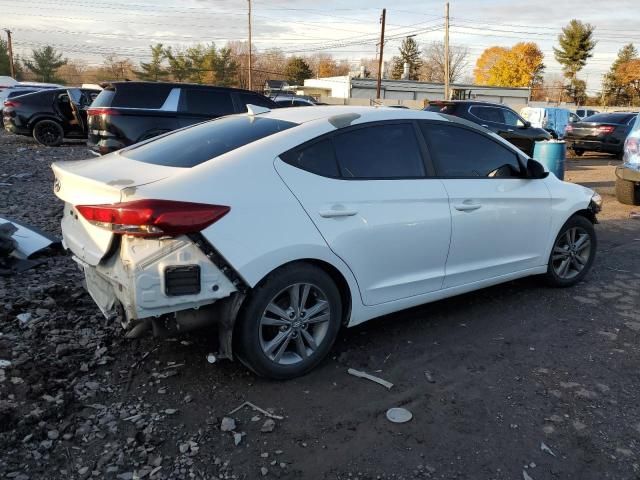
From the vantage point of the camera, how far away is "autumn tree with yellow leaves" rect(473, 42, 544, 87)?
86.0m

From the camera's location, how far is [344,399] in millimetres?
3195

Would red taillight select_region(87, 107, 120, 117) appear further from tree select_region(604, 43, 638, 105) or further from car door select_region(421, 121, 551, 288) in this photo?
tree select_region(604, 43, 638, 105)

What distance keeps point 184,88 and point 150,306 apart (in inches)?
335

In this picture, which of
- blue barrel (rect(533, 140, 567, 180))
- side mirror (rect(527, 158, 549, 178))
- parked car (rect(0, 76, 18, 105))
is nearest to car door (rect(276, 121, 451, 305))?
side mirror (rect(527, 158, 549, 178))

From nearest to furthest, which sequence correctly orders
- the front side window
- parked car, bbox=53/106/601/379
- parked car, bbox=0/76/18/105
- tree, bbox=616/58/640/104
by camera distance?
parked car, bbox=53/106/601/379 → the front side window → parked car, bbox=0/76/18/105 → tree, bbox=616/58/640/104

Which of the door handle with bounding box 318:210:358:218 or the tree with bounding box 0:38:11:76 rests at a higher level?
the tree with bounding box 0:38:11:76

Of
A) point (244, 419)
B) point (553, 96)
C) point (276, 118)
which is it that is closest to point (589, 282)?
point (276, 118)

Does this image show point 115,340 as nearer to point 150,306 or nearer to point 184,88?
point 150,306

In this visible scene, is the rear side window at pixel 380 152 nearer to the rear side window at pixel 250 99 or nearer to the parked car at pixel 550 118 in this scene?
the rear side window at pixel 250 99

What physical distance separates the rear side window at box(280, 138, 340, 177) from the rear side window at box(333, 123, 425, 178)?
6cm

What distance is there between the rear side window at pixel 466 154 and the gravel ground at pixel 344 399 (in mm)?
1173

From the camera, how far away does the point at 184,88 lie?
34.4 feet

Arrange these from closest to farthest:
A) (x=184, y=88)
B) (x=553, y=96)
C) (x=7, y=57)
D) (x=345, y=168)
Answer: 1. (x=345, y=168)
2. (x=184, y=88)
3. (x=7, y=57)
4. (x=553, y=96)

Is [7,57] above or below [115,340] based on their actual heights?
above
